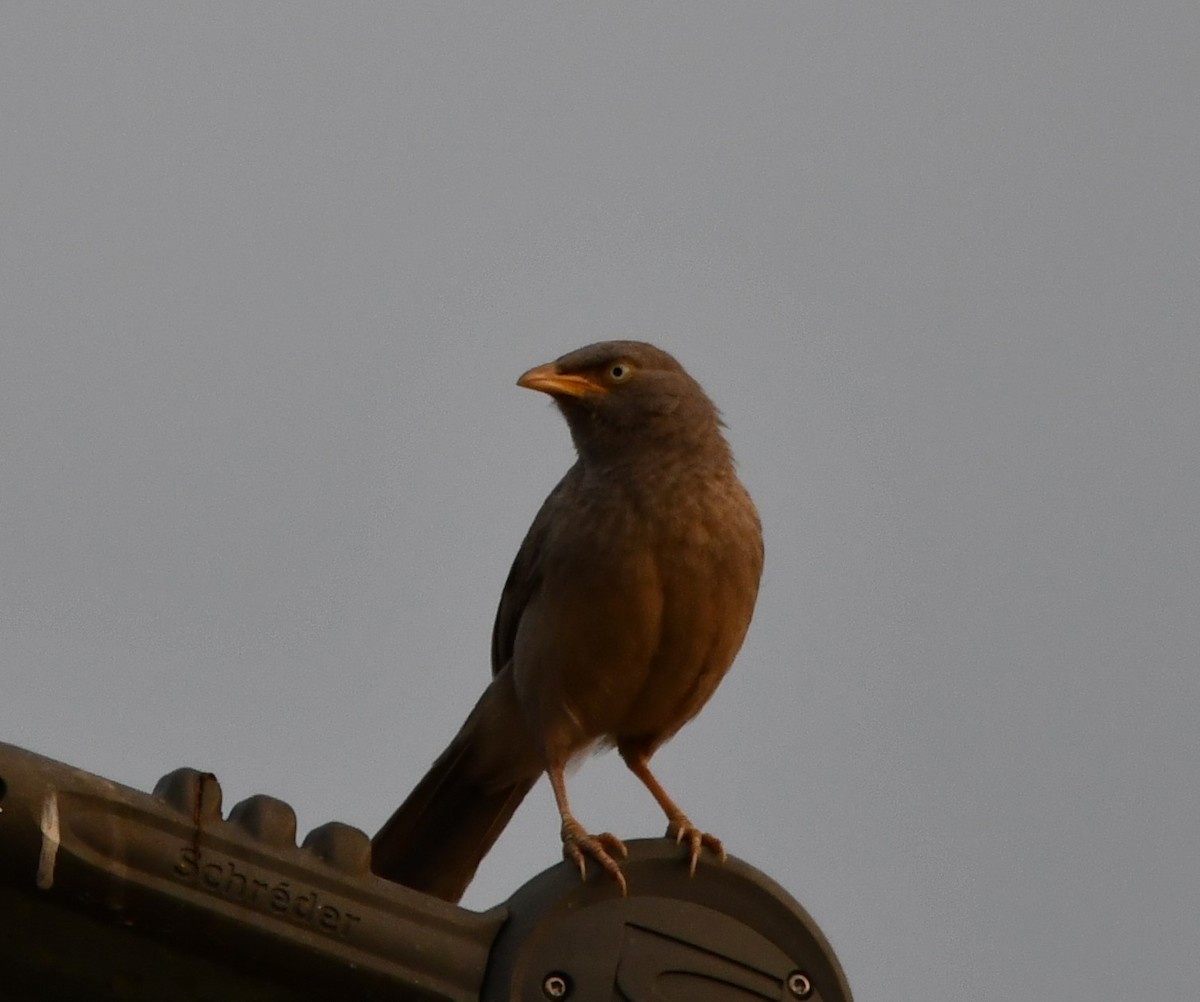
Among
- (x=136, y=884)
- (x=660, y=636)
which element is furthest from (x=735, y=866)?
(x=660, y=636)

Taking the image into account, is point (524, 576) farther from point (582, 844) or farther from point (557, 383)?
point (582, 844)

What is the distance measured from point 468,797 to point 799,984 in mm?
2561

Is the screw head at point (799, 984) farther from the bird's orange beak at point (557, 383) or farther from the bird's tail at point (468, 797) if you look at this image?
the bird's orange beak at point (557, 383)

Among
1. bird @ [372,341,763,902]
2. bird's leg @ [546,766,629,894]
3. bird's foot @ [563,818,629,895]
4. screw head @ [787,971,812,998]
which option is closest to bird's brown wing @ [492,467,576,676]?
bird @ [372,341,763,902]

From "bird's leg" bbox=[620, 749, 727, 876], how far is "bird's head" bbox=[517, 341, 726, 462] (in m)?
1.00

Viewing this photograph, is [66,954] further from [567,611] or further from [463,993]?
[567,611]

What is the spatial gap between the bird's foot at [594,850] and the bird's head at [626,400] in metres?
1.46

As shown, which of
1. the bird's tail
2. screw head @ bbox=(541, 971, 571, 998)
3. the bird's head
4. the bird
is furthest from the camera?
the bird's head

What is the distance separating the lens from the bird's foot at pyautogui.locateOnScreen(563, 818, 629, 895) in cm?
453

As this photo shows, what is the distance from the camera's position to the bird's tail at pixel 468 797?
6641 millimetres

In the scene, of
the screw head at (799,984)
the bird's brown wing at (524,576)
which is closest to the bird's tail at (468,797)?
the bird's brown wing at (524,576)

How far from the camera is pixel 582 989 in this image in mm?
4227

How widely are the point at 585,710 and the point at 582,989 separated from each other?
2264mm

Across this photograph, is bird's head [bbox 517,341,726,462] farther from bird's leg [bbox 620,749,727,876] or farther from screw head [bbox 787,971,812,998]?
screw head [bbox 787,971,812,998]
